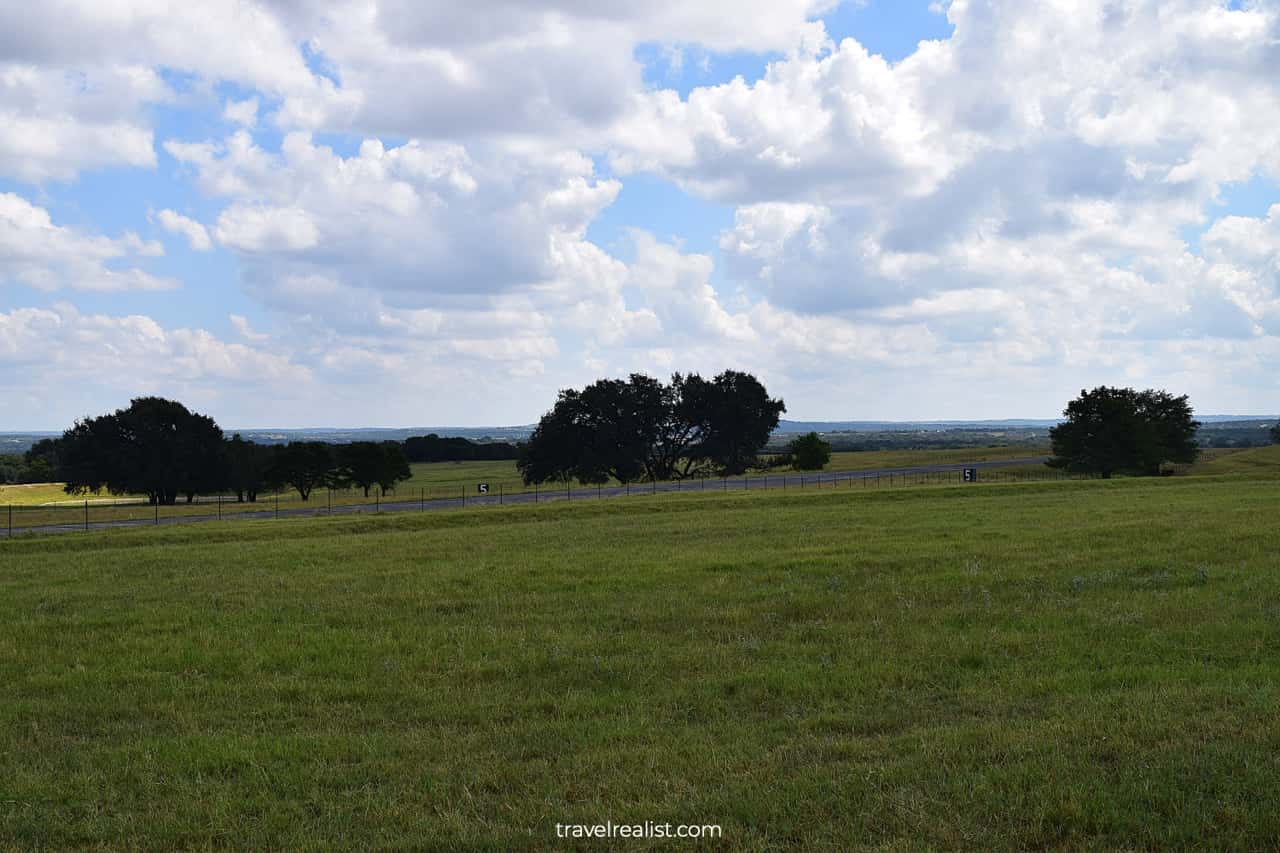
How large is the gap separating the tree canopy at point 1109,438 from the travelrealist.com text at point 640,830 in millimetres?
87618

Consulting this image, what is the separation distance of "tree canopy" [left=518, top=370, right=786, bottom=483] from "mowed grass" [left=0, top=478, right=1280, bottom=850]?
75337 millimetres

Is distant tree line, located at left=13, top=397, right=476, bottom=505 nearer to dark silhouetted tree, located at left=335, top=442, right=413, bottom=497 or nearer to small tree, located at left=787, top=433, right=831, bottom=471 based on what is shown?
dark silhouetted tree, located at left=335, top=442, right=413, bottom=497

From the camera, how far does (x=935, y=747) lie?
8.45 m

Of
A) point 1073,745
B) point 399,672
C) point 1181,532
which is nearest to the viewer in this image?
point 1073,745

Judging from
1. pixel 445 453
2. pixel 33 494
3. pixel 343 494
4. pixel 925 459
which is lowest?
pixel 343 494

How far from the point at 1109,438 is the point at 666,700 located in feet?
277

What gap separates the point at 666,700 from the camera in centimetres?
1084

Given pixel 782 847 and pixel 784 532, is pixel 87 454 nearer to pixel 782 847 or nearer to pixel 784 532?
pixel 784 532

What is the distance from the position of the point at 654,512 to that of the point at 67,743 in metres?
38.5

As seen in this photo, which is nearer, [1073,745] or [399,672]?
[1073,745]

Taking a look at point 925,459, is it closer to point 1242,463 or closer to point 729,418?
point 1242,463

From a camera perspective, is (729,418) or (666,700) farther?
(729,418)

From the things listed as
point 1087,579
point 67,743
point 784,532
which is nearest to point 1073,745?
point 67,743

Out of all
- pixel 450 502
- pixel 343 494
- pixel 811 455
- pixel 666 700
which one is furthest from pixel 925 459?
pixel 666 700
